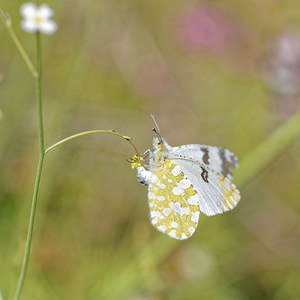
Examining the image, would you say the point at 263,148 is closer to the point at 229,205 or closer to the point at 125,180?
the point at 229,205

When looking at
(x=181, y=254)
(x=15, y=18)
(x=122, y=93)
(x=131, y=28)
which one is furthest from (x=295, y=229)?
(x=15, y=18)

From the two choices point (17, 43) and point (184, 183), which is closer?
point (17, 43)

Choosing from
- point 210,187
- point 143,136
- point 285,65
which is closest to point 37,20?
point 210,187

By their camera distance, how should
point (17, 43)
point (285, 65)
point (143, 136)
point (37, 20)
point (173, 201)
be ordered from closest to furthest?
point (17, 43)
point (37, 20)
point (173, 201)
point (285, 65)
point (143, 136)

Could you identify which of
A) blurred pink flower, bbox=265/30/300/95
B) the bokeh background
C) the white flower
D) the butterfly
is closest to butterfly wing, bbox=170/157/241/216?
the butterfly

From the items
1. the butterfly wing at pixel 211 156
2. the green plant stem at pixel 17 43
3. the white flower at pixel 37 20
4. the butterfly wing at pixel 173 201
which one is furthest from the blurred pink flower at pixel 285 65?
the green plant stem at pixel 17 43

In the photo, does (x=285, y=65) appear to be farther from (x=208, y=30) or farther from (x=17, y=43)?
(x=17, y=43)

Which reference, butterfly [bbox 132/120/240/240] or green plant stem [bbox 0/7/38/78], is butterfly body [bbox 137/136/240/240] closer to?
butterfly [bbox 132/120/240/240]

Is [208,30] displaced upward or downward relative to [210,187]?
upward
